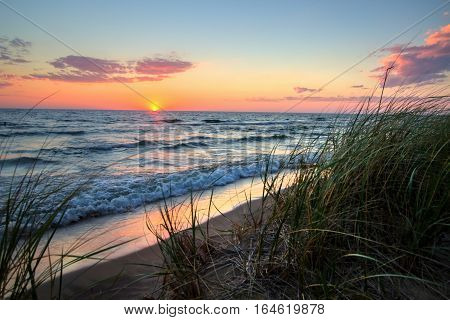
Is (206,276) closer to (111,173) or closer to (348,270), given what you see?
(348,270)

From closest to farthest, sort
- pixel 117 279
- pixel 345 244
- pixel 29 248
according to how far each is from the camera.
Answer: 1. pixel 29 248
2. pixel 345 244
3. pixel 117 279

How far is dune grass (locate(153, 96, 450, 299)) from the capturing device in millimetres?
1976

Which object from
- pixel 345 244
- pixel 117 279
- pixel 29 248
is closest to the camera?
pixel 29 248

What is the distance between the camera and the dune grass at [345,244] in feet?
6.48

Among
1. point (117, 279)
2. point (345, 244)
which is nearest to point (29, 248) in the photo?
point (117, 279)

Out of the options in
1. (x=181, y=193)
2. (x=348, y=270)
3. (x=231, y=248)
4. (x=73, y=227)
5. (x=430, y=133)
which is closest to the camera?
(x=348, y=270)

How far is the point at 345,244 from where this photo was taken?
2318 mm

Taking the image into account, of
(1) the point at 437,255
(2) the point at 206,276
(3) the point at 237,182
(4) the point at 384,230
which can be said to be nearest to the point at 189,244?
(2) the point at 206,276

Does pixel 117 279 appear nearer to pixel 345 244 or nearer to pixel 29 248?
pixel 29 248

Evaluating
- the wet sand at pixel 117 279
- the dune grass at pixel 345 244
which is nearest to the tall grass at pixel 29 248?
the wet sand at pixel 117 279

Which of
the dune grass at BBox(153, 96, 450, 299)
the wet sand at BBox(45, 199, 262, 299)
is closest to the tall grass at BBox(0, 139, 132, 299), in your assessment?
the wet sand at BBox(45, 199, 262, 299)

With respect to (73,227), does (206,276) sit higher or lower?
higher

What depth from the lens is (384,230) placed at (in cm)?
225

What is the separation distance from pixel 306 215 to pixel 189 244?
0.94 m
